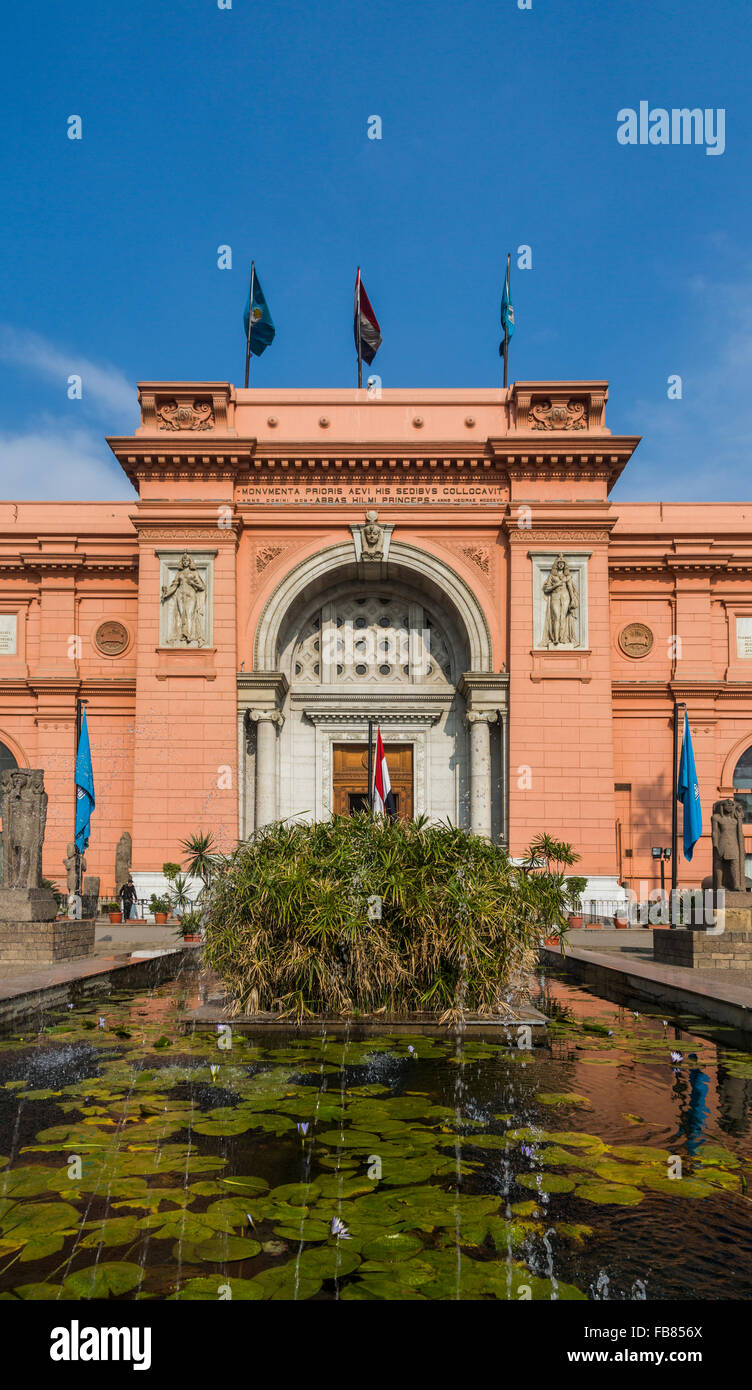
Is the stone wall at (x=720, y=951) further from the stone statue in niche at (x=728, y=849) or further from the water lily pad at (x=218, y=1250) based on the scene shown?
the water lily pad at (x=218, y=1250)

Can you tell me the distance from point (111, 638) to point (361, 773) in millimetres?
7951

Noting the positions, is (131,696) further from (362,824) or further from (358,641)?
(362,824)

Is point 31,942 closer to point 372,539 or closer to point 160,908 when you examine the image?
point 160,908

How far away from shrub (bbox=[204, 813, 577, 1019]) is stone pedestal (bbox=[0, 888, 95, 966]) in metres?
4.20

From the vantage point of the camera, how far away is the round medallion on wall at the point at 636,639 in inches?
1043

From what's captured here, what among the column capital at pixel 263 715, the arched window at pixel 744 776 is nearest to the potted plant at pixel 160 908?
the column capital at pixel 263 715

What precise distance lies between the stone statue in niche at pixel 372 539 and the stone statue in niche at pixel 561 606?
4324mm

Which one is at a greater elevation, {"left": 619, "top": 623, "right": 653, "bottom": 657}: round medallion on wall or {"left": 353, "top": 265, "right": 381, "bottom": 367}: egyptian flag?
{"left": 353, "top": 265, "right": 381, "bottom": 367}: egyptian flag

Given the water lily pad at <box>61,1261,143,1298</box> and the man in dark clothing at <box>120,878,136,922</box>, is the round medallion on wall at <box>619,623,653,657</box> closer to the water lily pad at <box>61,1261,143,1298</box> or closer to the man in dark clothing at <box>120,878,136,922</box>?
the man in dark clothing at <box>120,878,136,922</box>

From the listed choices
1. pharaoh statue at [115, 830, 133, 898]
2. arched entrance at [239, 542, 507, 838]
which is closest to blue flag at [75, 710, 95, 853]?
arched entrance at [239, 542, 507, 838]

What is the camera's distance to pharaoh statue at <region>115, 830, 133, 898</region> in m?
24.5

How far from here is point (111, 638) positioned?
2680cm
